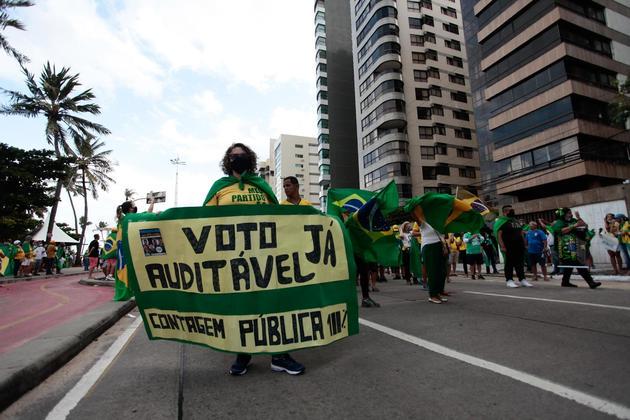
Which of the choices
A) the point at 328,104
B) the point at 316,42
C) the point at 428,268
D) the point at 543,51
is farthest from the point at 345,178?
the point at 428,268

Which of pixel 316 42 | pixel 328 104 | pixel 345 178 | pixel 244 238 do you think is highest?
pixel 316 42

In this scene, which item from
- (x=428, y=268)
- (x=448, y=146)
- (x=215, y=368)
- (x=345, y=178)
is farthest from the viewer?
(x=345, y=178)

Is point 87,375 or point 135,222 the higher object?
point 135,222

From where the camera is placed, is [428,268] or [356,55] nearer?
[428,268]

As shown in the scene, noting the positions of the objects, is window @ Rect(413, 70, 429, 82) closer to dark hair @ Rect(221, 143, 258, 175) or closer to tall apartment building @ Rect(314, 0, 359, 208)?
tall apartment building @ Rect(314, 0, 359, 208)

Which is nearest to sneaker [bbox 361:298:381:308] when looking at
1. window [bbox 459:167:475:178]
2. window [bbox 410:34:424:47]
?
window [bbox 459:167:475:178]

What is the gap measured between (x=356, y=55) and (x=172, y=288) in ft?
187

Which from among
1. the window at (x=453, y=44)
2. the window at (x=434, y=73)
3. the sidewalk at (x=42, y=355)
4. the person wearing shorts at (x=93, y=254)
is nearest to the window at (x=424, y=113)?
the window at (x=434, y=73)

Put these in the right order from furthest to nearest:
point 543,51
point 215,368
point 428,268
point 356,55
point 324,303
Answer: point 356,55
point 543,51
point 428,268
point 215,368
point 324,303

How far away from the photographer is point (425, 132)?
4653cm

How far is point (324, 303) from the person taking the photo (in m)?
2.92

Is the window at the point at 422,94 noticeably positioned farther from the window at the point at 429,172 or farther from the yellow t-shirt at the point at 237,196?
the yellow t-shirt at the point at 237,196

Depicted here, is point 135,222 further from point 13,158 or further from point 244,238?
point 13,158

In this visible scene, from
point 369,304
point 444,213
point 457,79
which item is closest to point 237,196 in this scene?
point 369,304
